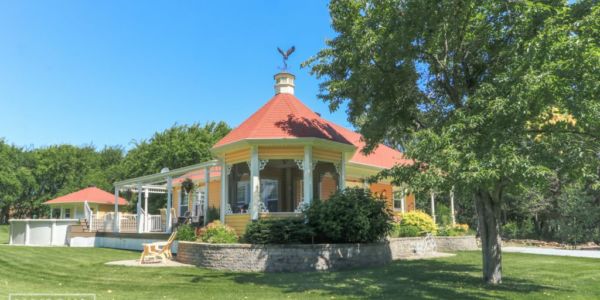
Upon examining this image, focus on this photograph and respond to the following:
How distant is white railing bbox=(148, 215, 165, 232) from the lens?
838 inches

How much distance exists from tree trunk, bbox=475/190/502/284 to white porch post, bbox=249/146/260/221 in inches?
281

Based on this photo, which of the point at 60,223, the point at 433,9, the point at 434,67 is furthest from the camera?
the point at 60,223

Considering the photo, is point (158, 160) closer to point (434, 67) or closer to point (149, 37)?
point (149, 37)

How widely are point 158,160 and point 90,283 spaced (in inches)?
1001

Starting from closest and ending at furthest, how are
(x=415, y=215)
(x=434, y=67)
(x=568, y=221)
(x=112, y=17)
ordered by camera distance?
1. (x=434, y=67)
2. (x=112, y=17)
3. (x=415, y=215)
4. (x=568, y=221)

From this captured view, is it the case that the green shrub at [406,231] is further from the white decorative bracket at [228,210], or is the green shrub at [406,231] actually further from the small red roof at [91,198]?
the small red roof at [91,198]

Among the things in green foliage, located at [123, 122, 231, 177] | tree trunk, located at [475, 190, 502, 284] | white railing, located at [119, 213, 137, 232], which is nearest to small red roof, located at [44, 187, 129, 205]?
green foliage, located at [123, 122, 231, 177]

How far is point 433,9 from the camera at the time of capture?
951 cm

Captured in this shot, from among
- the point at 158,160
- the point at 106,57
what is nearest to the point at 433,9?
the point at 106,57

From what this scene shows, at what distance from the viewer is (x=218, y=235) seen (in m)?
14.1

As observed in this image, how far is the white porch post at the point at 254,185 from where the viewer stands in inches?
587

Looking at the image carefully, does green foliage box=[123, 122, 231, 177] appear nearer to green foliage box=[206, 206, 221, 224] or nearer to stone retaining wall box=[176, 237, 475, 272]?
green foliage box=[206, 206, 221, 224]

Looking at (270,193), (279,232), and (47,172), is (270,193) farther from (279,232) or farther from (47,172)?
(47,172)

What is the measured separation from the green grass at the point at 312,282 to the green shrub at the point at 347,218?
115 cm
